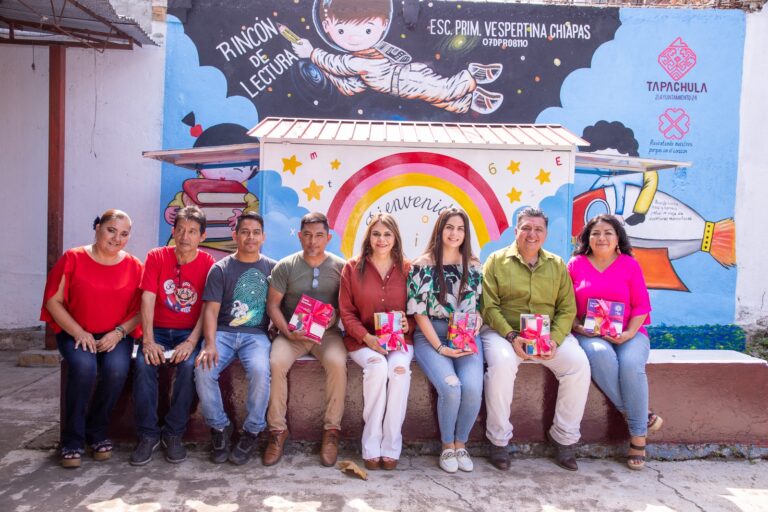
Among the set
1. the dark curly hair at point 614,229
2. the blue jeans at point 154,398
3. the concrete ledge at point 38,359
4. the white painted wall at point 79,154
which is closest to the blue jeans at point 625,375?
the dark curly hair at point 614,229

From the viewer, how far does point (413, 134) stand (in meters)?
6.32

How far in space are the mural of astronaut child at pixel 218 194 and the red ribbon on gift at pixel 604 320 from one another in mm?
4856

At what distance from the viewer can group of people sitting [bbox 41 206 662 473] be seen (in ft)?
13.5

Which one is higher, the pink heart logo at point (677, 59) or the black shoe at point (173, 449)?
the pink heart logo at point (677, 59)

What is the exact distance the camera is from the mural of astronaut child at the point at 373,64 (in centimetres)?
823

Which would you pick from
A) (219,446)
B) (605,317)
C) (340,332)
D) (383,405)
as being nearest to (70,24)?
(340,332)

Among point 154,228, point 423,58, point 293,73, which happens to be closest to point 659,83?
point 423,58

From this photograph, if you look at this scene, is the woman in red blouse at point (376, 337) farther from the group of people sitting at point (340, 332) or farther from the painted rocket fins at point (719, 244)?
the painted rocket fins at point (719, 244)

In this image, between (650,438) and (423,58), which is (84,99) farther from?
(650,438)

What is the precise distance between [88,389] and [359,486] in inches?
69.0

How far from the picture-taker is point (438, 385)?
4.16 meters

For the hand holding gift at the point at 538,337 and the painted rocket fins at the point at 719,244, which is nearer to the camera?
the hand holding gift at the point at 538,337

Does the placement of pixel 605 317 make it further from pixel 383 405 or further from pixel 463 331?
pixel 383 405

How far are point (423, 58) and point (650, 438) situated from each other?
18.1 feet
